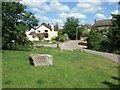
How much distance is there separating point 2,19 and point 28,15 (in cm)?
376

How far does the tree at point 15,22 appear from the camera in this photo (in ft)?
93.6

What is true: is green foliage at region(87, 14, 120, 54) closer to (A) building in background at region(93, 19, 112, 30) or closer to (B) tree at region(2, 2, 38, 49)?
(B) tree at region(2, 2, 38, 49)

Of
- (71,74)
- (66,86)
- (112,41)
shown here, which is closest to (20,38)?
(112,41)

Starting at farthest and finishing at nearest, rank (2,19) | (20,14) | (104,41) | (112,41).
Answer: (104,41), (112,41), (20,14), (2,19)

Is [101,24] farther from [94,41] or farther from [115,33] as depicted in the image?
[115,33]

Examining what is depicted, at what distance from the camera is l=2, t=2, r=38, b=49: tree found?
28.5 metres

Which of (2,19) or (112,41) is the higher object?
(2,19)

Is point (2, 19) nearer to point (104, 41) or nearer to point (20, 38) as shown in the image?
point (20, 38)

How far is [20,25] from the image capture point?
29.5 metres

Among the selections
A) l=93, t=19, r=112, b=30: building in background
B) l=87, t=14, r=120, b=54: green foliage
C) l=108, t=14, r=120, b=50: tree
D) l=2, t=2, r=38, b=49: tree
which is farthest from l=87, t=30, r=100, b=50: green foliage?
l=93, t=19, r=112, b=30: building in background

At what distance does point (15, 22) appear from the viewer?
96.4ft

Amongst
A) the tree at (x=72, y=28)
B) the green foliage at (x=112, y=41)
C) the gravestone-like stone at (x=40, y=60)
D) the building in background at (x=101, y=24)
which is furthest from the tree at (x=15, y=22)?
the tree at (x=72, y=28)

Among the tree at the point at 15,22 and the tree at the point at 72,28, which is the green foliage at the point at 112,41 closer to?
the tree at the point at 15,22

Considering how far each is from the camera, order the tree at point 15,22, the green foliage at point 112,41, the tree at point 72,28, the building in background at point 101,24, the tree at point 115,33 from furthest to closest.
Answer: the tree at point 72,28
the building in background at point 101,24
the tree at point 115,33
the green foliage at point 112,41
the tree at point 15,22
